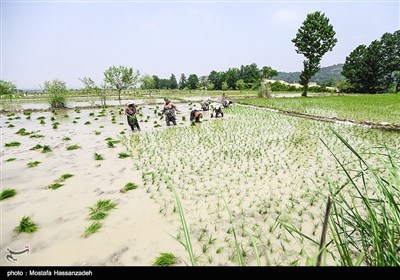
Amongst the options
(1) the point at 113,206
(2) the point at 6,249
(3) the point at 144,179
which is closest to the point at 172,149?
(3) the point at 144,179

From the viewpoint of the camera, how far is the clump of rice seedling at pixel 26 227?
3.54m

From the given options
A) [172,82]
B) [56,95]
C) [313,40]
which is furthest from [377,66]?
[172,82]

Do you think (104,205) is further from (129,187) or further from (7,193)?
(7,193)

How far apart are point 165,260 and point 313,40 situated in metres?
36.4

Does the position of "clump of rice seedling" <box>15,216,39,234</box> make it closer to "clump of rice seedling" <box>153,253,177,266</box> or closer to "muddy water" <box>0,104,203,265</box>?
"muddy water" <box>0,104,203,265</box>

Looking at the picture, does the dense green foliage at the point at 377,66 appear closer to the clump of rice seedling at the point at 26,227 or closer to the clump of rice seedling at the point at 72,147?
the clump of rice seedling at the point at 72,147

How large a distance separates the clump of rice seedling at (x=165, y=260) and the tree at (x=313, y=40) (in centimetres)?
3477

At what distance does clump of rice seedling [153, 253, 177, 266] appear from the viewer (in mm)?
2829

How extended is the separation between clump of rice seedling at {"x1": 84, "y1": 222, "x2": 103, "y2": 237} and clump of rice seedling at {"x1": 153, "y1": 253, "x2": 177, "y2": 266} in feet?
4.27

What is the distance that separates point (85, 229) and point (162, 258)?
61.7 inches

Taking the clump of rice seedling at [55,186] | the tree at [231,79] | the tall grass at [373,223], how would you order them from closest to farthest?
the tall grass at [373,223] → the clump of rice seedling at [55,186] → the tree at [231,79]

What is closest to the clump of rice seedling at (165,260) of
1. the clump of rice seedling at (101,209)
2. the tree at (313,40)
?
the clump of rice seedling at (101,209)

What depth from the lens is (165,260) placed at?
2834mm
